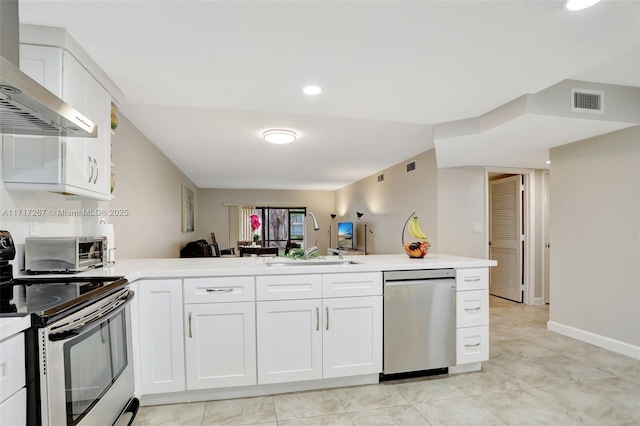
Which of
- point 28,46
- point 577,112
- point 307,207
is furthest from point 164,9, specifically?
point 307,207

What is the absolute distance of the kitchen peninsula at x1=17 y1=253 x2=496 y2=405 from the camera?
2.17 m

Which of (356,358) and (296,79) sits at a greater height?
(296,79)

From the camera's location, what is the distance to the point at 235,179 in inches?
304

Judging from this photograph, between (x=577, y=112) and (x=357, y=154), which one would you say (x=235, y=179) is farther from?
(x=577, y=112)

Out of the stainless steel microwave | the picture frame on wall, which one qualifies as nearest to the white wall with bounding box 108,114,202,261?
the picture frame on wall

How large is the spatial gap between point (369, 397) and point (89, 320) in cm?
182

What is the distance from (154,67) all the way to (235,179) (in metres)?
5.71

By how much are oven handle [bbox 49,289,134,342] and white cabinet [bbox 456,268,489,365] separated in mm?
2322

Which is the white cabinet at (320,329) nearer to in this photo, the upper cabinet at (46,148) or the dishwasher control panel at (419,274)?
the dishwasher control panel at (419,274)

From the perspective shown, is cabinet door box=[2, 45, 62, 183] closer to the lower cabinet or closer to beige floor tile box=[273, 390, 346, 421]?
the lower cabinet

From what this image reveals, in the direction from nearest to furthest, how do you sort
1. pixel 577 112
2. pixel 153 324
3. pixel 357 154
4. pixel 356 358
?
pixel 153 324 → pixel 356 358 → pixel 577 112 → pixel 357 154

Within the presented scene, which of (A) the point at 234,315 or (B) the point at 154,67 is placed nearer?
(B) the point at 154,67

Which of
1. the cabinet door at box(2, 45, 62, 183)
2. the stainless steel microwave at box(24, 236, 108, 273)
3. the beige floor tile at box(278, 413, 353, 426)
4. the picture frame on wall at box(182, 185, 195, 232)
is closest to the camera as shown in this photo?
the cabinet door at box(2, 45, 62, 183)

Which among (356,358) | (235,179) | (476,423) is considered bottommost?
(476,423)
